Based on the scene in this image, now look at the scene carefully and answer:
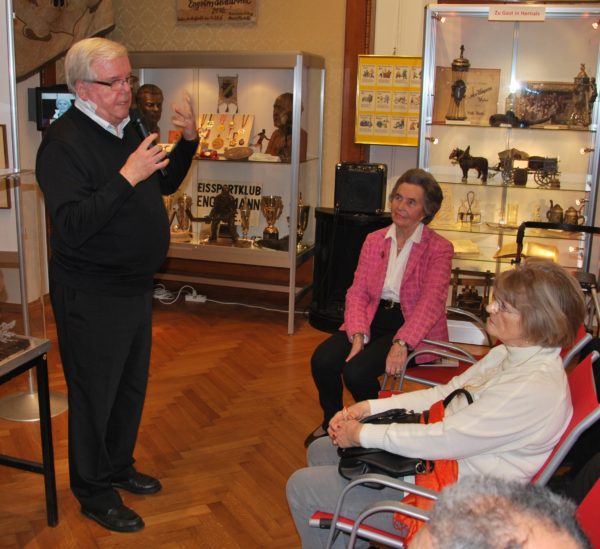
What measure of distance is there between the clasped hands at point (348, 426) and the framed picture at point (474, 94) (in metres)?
3.05

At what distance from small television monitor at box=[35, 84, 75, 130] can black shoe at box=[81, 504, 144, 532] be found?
131 inches

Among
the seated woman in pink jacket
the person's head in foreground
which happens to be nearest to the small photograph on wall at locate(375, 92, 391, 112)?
the seated woman in pink jacket

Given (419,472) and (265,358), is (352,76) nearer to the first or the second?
(265,358)

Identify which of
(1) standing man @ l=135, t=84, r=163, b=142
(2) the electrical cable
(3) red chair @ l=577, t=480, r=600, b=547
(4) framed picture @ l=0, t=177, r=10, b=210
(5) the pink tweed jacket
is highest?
(1) standing man @ l=135, t=84, r=163, b=142

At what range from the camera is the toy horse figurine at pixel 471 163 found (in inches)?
193

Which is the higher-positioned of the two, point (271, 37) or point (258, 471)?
point (271, 37)

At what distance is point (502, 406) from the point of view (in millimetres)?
1938

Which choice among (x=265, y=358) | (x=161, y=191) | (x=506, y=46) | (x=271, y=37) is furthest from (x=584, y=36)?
(x=161, y=191)

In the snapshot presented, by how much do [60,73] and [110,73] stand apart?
11.9 feet

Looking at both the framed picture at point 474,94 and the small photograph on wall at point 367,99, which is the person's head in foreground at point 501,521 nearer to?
the framed picture at point 474,94

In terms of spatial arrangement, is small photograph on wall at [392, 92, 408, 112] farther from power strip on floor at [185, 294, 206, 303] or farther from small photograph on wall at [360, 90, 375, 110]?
power strip on floor at [185, 294, 206, 303]

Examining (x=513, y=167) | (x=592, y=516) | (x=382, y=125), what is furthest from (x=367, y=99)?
(x=592, y=516)

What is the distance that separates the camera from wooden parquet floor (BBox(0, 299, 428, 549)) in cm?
271

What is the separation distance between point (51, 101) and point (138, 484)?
3314 mm
